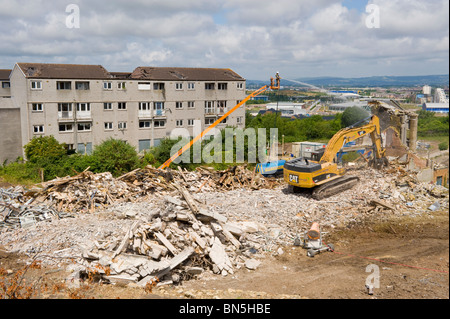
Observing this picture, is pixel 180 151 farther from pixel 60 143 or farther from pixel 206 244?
pixel 206 244

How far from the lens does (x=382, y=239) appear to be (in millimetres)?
12570

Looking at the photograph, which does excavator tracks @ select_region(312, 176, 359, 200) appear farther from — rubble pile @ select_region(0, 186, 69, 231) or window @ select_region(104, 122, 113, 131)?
window @ select_region(104, 122, 113, 131)

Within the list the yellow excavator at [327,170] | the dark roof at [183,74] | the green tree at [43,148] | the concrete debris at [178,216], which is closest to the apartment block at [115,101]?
the dark roof at [183,74]

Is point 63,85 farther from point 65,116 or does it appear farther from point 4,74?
point 4,74

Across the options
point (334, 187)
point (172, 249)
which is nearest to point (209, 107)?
point (334, 187)

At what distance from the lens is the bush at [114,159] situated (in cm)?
2180

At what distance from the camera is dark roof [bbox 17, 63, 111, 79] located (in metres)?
26.8

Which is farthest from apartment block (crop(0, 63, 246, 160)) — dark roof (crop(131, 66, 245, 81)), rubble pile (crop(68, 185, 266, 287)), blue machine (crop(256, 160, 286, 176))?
rubble pile (crop(68, 185, 266, 287))

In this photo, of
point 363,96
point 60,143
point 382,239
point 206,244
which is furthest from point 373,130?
point 60,143

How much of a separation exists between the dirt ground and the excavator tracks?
2810 millimetres

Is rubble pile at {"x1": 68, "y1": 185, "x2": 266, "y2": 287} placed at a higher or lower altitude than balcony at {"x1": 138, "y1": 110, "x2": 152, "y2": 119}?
lower

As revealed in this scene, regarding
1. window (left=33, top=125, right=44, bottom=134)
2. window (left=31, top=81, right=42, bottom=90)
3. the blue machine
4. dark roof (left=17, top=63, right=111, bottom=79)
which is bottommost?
the blue machine

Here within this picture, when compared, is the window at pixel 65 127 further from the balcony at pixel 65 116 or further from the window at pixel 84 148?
the window at pixel 84 148

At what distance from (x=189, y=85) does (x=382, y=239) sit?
77.2ft
